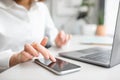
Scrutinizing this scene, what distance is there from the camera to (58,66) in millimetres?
598

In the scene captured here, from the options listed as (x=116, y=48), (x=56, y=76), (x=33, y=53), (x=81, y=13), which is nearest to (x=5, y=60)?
(x=33, y=53)

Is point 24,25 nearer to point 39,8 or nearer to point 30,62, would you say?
point 39,8

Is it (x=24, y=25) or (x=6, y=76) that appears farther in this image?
(x=24, y=25)

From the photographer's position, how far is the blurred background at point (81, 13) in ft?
5.61

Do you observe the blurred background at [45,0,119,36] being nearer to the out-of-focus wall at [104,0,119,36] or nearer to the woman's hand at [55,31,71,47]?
the out-of-focus wall at [104,0,119,36]

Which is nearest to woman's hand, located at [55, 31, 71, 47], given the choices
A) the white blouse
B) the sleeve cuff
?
the white blouse

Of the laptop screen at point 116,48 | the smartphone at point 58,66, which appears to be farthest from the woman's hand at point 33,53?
the laptop screen at point 116,48

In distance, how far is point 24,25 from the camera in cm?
Answer: 98

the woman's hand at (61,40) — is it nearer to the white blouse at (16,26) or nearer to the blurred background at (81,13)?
the white blouse at (16,26)

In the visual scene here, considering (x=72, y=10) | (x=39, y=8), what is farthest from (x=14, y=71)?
(x=72, y=10)

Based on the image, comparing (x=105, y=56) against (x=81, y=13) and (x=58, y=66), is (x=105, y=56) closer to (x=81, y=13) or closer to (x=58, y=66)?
(x=58, y=66)

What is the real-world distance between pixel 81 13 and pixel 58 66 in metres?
1.25

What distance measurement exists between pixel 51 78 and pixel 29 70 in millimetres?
101

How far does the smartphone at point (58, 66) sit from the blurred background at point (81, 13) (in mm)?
1057
